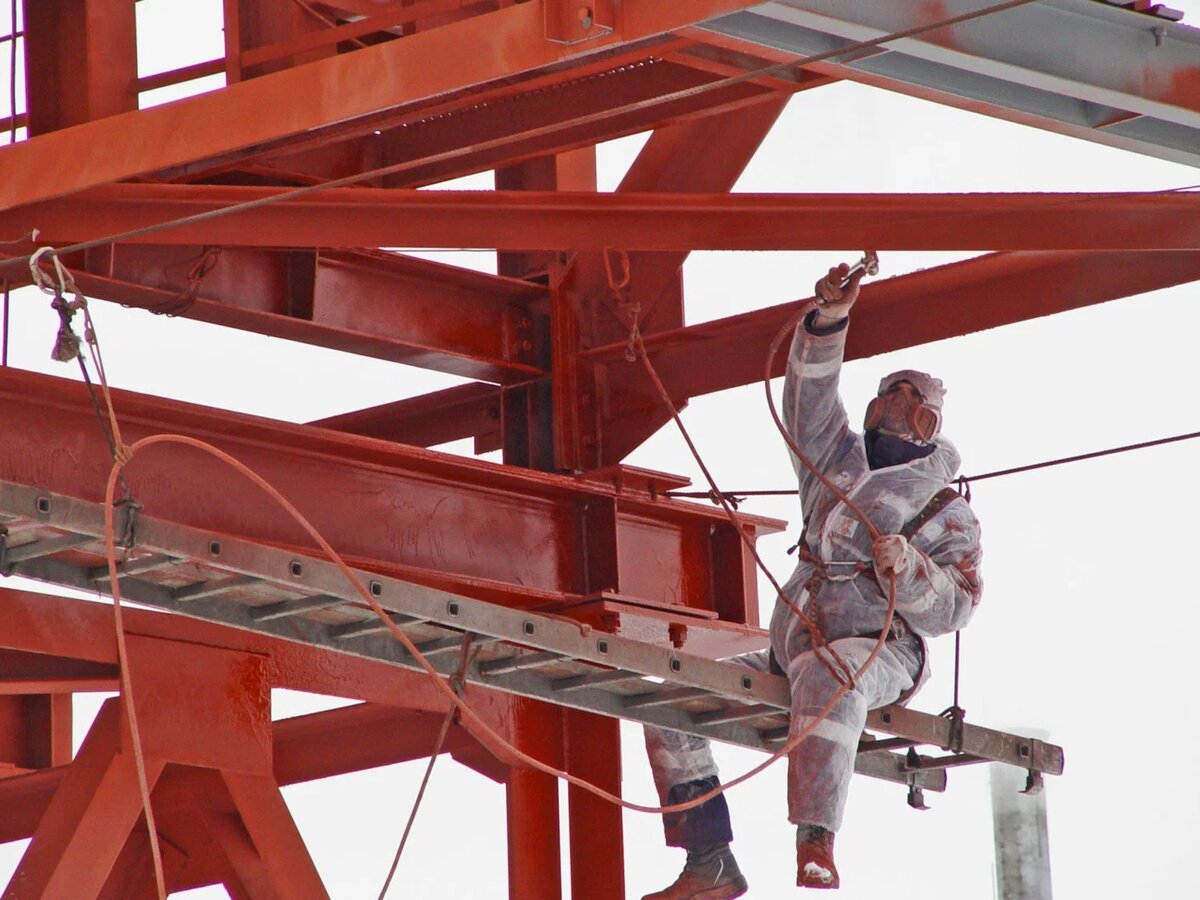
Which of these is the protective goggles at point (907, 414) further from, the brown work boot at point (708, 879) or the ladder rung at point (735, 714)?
A: the brown work boot at point (708, 879)

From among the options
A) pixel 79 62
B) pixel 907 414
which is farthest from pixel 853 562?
pixel 79 62

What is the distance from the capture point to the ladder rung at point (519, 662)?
8406mm

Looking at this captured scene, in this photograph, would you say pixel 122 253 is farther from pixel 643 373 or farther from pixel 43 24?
pixel 643 373

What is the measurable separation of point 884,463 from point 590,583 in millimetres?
1934

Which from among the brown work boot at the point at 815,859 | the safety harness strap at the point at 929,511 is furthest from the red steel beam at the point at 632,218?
the brown work boot at the point at 815,859

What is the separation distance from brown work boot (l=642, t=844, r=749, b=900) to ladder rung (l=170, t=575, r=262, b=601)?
233 cm

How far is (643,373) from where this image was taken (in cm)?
1042

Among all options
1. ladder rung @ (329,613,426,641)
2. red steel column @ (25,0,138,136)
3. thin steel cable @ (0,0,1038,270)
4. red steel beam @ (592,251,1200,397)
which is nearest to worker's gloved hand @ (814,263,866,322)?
red steel beam @ (592,251,1200,397)

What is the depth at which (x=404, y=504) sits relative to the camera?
31.5 feet

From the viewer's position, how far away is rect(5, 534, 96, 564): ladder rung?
23.4ft

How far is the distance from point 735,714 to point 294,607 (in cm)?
198

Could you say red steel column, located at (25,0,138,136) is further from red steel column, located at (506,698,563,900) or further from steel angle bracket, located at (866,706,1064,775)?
steel angle bracket, located at (866,706,1064,775)

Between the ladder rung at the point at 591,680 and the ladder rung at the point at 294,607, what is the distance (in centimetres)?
121

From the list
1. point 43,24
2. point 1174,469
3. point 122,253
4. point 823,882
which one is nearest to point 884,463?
point 823,882
